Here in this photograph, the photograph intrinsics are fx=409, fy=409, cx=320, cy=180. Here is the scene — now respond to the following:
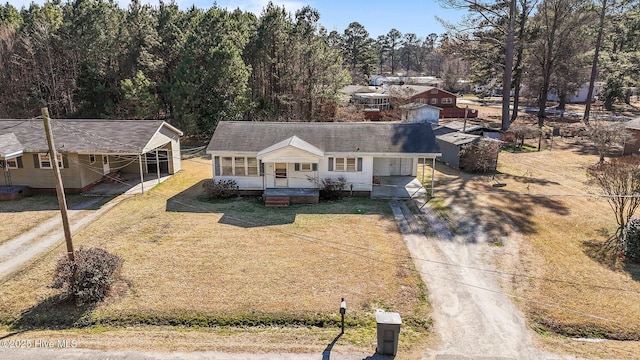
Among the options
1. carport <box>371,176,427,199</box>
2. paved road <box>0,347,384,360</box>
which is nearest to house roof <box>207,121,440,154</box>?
carport <box>371,176,427,199</box>

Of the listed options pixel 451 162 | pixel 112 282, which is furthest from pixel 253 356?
pixel 451 162

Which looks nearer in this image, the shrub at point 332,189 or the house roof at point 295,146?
the house roof at point 295,146

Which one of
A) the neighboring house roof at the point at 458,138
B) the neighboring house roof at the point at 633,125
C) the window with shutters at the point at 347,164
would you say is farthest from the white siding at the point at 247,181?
the neighboring house roof at the point at 633,125

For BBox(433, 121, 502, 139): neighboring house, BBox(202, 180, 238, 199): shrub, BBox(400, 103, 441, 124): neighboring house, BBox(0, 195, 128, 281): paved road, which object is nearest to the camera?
BBox(0, 195, 128, 281): paved road

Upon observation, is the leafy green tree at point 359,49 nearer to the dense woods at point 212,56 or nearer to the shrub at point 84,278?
the dense woods at point 212,56

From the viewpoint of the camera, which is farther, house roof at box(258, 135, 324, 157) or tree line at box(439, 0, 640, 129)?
tree line at box(439, 0, 640, 129)

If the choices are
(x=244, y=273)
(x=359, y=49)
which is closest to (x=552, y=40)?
(x=244, y=273)

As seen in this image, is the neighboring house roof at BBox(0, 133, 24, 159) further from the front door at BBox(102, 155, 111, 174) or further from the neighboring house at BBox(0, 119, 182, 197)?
the front door at BBox(102, 155, 111, 174)
